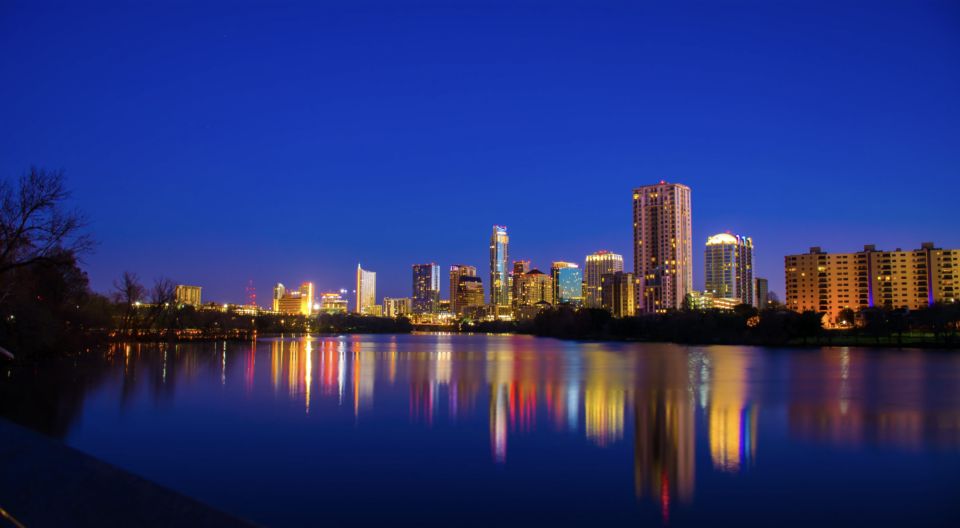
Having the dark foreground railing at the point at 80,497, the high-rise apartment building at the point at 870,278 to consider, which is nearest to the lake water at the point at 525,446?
the dark foreground railing at the point at 80,497

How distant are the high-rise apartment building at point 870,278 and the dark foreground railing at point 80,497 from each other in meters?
161

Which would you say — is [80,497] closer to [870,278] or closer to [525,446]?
[525,446]

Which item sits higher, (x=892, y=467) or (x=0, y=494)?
(x=0, y=494)

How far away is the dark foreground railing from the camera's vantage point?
4.96 m

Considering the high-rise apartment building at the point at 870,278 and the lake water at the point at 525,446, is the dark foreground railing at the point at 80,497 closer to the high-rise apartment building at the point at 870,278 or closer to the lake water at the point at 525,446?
the lake water at the point at 525,446

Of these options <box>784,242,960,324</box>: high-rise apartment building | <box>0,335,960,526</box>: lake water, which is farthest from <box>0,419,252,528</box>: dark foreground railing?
<box>784,242,960,324</box>: high-rise apartment building

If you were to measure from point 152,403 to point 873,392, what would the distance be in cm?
2807

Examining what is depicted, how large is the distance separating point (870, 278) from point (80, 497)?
17693cm

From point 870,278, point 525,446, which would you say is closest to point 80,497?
point 525,446

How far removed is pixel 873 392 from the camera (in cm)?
2836

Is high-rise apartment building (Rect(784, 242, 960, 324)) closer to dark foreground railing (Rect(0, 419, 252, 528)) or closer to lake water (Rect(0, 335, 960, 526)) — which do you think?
lake water (Rect(0, 335, 960, 526))

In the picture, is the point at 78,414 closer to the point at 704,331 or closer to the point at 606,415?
the point at 606,415

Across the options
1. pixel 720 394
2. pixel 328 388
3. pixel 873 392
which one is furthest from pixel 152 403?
pixel 873 392

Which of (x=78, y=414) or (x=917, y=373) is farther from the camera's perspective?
(x=917, y=373)
